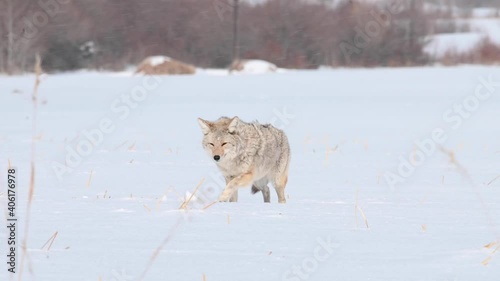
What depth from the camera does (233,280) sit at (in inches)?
110

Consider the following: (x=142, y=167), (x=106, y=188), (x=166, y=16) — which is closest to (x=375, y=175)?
(x=142, y=167)

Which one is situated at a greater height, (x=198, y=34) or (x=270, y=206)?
(x=198, y=34)

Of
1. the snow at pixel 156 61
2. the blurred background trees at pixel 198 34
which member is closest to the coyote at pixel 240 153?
the snow at pixel 156 61

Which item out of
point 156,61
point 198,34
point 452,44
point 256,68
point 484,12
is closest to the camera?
point 156,61

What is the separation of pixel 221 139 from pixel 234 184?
0.34 metres

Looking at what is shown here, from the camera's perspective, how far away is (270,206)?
4.73m

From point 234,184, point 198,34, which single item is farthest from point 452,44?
point 234,184

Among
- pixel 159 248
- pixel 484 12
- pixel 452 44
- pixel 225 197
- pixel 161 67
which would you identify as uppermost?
pixel 484 12

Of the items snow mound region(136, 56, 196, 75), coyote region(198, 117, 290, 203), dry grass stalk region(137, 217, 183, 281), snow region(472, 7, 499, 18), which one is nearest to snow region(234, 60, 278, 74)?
snow mound region(136, 56, 196, 75)

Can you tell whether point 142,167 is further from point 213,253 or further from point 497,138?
point 497,138

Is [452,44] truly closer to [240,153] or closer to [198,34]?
[198,34]

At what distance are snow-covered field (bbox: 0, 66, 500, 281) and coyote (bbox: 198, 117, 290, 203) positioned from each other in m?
0.19

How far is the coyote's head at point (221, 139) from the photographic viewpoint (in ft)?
17.7

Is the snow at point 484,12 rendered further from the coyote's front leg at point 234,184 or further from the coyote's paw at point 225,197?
the coyote's paw at point 225,197
